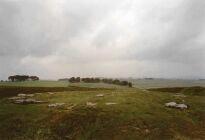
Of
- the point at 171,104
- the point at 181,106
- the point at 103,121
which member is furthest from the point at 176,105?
the point at 103,121

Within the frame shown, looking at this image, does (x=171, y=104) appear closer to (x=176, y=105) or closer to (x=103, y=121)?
(x=176, y=105)

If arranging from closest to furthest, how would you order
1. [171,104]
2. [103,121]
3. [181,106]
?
1. [103,121]
2. [181,106]
3. [171,104]

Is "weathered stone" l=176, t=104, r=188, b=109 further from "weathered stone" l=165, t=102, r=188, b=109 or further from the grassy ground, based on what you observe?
the grassy ground

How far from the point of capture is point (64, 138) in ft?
107

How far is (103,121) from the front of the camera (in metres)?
36.3

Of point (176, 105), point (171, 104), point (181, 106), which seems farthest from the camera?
point (171, 104)

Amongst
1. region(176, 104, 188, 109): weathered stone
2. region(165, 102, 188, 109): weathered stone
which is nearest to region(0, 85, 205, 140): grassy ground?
region(176, 104, 188, 109): weathered stone

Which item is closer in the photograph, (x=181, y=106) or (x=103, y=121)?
(x=103, y=121)

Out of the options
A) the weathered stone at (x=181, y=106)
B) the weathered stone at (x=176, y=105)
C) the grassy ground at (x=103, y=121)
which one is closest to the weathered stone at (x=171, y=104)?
the weathered stone at (x=176, y=105)

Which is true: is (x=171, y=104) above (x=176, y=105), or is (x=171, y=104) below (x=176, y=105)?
above

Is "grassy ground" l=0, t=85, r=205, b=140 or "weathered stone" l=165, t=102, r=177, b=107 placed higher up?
"weathered stone" l=165, t=102, r=177, b=107

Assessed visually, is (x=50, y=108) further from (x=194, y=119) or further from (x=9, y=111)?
(x=194, y=119)

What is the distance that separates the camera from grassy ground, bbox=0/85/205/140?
109 feet

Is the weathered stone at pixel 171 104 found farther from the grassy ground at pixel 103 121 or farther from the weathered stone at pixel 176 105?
the grassy ground at pixel 103 121
